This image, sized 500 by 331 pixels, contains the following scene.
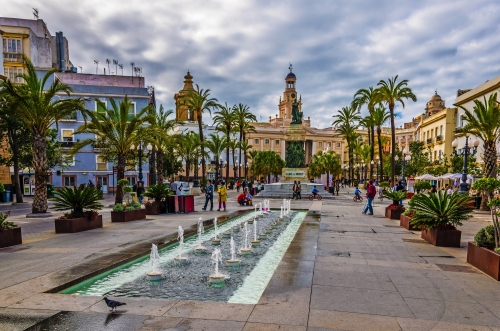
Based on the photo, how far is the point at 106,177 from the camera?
156ft

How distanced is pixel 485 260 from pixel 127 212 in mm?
A: 12713

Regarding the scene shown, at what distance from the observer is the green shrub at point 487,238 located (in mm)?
7714

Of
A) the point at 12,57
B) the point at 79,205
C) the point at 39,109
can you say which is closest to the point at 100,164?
the point at 12,57

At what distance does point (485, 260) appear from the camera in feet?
24.2

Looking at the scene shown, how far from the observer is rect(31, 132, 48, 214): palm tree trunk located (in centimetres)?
1819

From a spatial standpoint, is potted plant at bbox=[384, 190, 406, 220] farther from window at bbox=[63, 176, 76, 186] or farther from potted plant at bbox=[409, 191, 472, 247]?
window at bbox=[63, 176, 76, 186]

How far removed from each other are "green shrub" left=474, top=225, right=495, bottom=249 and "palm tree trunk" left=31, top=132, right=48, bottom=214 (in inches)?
697

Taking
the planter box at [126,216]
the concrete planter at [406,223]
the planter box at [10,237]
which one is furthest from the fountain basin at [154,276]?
the concrete planter at [406,223]

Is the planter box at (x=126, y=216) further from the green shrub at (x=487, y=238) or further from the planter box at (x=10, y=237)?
the green shrub at (x=487, y=238)

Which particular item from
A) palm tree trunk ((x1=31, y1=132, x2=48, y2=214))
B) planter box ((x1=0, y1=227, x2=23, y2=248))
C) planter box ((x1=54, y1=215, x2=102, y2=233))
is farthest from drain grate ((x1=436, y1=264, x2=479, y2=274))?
palm tree trunk ((x1=31, y1=132, x2=48, y2=214))

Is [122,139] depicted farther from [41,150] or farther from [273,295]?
[273,295]

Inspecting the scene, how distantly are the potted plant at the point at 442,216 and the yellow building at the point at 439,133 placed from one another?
41000 millimetres

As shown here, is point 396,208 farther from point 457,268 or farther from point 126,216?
point 126,216

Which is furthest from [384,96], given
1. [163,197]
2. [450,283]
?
[450,283]
